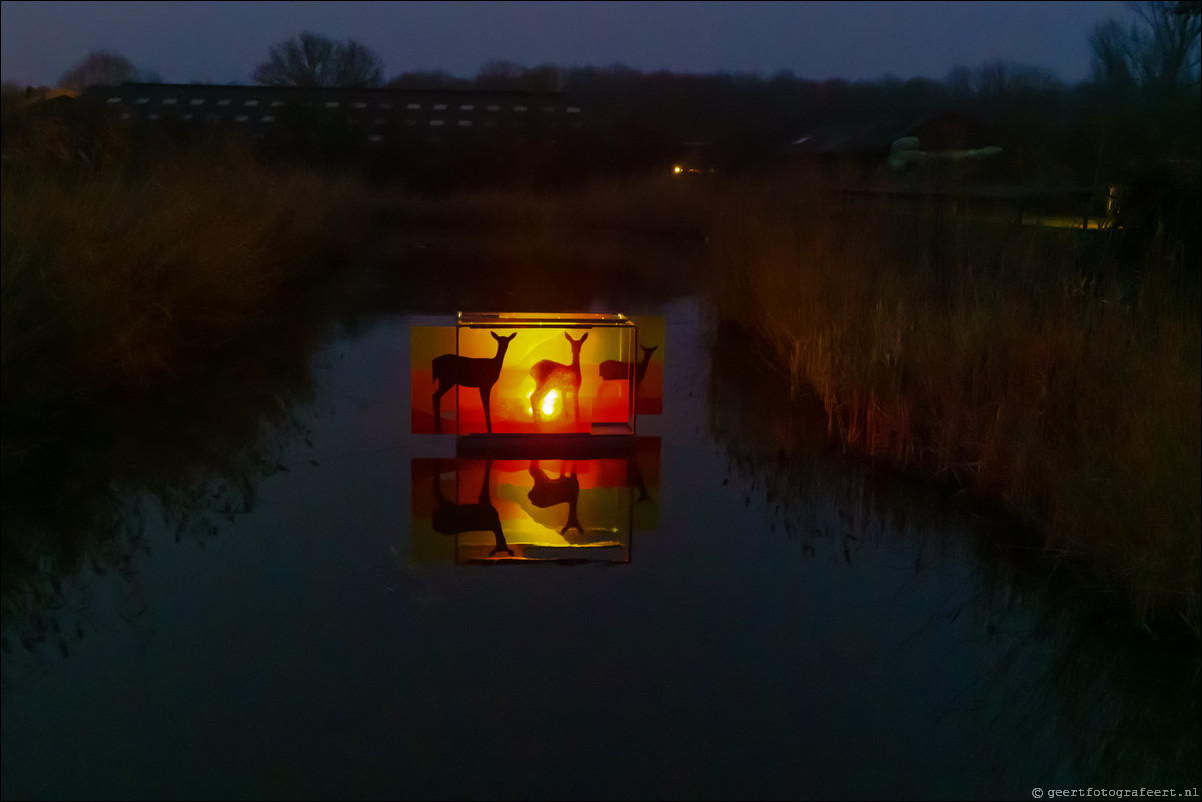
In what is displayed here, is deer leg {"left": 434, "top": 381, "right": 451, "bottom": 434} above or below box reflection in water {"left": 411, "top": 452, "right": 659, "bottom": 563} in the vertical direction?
above

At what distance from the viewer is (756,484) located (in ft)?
26.5

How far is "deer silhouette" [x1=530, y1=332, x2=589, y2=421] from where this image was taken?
28.3 feet

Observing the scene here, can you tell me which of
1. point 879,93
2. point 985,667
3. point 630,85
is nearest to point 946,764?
point 985,667

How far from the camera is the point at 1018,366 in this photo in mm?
8156

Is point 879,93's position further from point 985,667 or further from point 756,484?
point 985,667

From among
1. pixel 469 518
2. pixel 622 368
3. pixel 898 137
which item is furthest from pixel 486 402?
pixel 898 137

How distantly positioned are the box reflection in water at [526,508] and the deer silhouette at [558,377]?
48 centimetres

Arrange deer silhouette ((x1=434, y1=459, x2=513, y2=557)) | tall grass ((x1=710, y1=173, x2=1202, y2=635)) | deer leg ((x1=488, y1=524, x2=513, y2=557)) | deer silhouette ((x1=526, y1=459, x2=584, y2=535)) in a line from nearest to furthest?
tall grass ((x1=710, y1=173, x2=1202, y2=635)) → deer leg ((x1=488, y1=524, x2=513, y2=557)) → deer silhouette ((x1=434, y1=459, x2=513, y2=557)) → deer silhouette ((x1=526, y1=459, x2=584, y2=535))

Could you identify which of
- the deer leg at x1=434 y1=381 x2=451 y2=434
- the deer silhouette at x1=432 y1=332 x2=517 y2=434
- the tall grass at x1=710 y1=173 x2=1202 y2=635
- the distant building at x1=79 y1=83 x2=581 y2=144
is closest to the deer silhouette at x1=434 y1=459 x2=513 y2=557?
the deer leg at x1=434 y1=381 x2=451 y2=434

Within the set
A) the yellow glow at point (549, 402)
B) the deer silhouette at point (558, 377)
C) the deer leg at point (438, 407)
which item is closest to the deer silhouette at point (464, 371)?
the deer leg at point (438, 407)

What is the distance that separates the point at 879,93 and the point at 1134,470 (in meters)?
33.4

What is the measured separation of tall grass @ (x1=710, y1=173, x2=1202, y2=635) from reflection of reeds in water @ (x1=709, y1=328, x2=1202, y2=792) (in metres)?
0.24

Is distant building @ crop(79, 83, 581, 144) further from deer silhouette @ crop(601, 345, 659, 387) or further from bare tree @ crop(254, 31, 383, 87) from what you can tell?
deer silhouette @ crop(601, 345, 659, 387)

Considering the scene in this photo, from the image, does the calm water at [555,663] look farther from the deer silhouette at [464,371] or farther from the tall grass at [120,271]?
the tall grass at [120,271]
